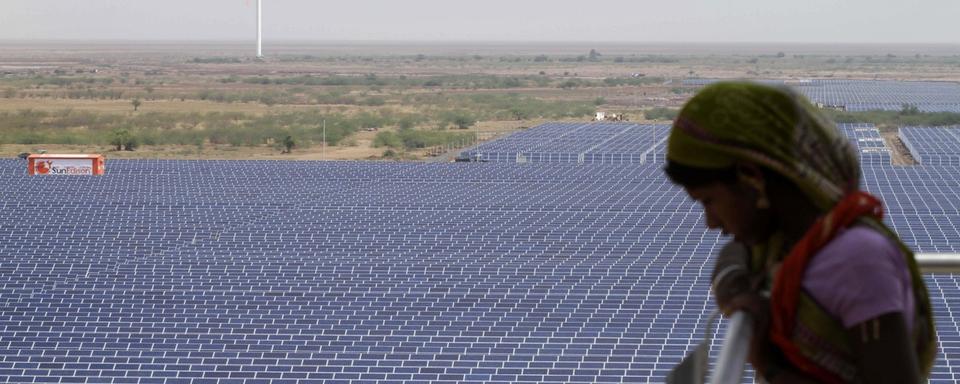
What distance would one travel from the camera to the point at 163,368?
46.4ft

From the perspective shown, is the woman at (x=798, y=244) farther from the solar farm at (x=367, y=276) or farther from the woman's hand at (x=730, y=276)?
the solar farm at (x=367, y=276)

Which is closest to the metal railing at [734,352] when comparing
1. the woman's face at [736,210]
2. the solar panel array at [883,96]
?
the woman's face at [736,210]

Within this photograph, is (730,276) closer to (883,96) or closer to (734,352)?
(734,352)

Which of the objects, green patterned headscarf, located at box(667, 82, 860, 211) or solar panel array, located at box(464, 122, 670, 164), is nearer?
green patterned headscarf, located at box(667, 82, 860, 211)

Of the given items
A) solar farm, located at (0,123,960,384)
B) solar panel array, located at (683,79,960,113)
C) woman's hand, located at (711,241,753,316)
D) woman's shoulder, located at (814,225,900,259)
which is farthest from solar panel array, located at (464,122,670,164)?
woman's shoulder, located at (814,225,900,259)

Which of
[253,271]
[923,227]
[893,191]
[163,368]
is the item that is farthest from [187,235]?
[893,191]

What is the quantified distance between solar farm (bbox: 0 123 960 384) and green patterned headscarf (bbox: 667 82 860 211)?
1108 cm

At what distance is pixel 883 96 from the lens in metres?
81.6

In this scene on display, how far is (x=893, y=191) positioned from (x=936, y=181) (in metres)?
3.03

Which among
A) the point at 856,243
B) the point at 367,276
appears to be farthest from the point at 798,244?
the point at 367,276

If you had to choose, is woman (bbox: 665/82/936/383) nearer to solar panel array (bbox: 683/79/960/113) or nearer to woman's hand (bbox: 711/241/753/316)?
woman's hand (bbox: 711/241/753/316)

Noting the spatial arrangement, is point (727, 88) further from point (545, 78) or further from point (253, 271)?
point (545, 78)

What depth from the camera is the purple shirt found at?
5.28 ft

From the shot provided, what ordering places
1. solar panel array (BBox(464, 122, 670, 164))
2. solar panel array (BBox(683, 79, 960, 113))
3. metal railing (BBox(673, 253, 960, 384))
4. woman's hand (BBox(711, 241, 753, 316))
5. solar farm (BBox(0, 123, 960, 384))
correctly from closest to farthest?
metal railing (BBox(673, 253, 960, 384)) < woman's hand (BBox(711, 241, 753, 316)) < solar farm (BBox(0, 123, 960, 384)) < solar panel array (BBox(464, 122, 670, 164)) < solar panel array (BBox(683, 79, 960, 113))
